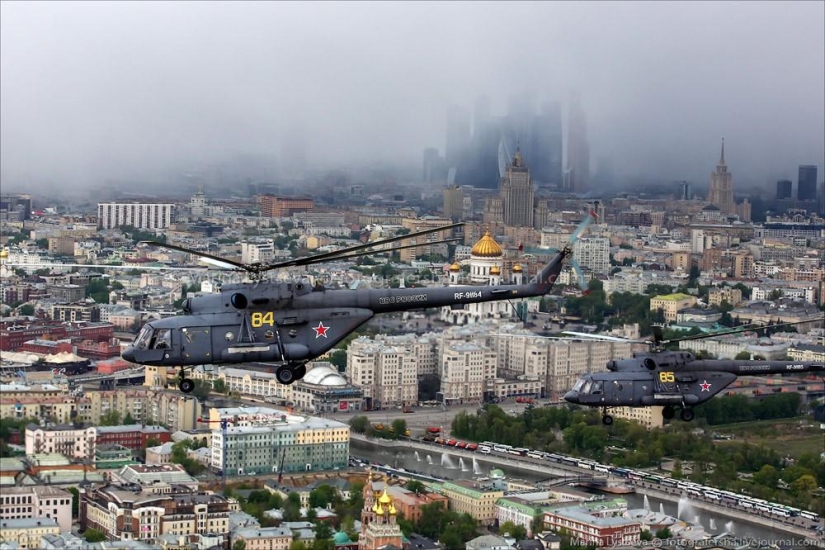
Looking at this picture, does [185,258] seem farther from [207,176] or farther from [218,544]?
[218,544]

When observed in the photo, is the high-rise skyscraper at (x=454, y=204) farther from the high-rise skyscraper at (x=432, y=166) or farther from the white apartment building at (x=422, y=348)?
the white apartment building at (x=422, y=348)

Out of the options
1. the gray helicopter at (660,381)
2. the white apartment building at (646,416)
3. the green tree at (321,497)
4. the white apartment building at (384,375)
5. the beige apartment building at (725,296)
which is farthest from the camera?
the beige apartment building at (725,296)

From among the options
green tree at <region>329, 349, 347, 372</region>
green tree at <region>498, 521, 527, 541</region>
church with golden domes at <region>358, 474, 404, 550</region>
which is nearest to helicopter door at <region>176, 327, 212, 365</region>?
church with golden domes at <region>358, 474, 404, 550</region>

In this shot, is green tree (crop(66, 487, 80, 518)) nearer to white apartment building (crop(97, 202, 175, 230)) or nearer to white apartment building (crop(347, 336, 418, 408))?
white apartment building (crop(347, 336, 418, 408))

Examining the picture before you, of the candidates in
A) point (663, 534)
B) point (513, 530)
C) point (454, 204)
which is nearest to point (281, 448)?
point (513, 530)

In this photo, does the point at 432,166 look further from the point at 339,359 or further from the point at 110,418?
the point at 110,418

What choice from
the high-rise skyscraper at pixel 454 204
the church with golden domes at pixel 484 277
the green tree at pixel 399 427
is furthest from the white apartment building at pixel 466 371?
the high-rise skyscraper at pixel 454 204

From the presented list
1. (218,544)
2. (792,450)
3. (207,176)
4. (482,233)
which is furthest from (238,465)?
(207,176)
